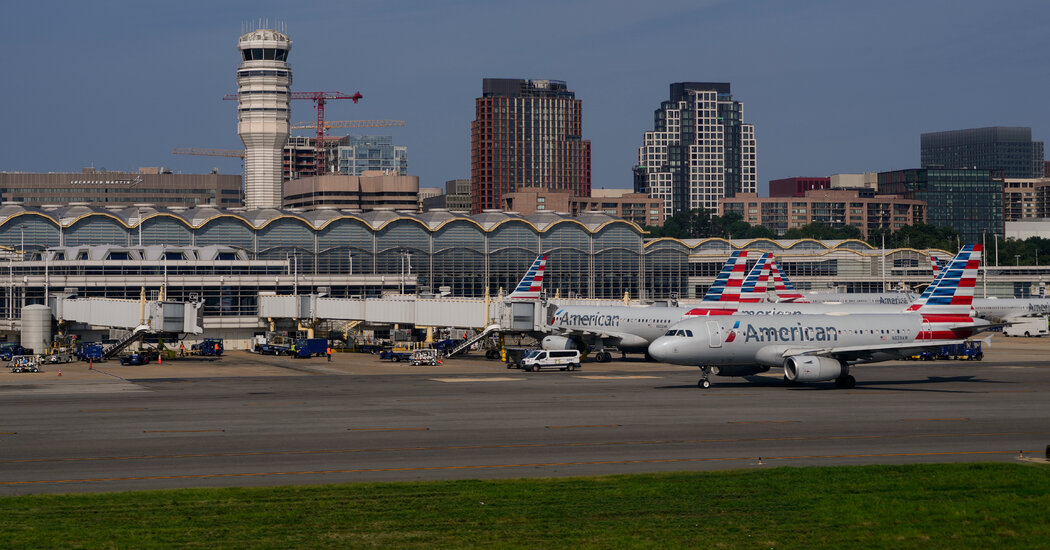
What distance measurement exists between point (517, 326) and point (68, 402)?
45.2 metres

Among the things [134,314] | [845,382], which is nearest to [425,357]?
[134,314]

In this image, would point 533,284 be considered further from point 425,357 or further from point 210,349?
point 210,349

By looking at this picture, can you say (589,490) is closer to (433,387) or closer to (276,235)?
(433,387)

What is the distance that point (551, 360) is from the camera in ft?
283

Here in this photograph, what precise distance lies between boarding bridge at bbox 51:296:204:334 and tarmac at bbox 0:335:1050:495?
21.6m

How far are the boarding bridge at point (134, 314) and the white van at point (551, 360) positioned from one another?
33650 millimetres

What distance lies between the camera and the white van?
85806 mm

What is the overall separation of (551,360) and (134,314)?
43323mm

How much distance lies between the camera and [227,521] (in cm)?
2781

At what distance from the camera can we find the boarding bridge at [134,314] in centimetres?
10231

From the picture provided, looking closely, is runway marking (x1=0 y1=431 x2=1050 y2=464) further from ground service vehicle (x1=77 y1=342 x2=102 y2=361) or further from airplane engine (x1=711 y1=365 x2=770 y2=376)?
ground service vehicle (x1=77 y1=342 x2=102 y2=361)

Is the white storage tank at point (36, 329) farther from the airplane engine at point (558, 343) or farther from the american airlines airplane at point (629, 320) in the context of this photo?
the airplane engine at point (558, 343)

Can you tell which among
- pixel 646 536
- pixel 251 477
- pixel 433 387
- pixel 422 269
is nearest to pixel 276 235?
pixel 422 269

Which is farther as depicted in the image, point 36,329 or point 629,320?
point 36,329
